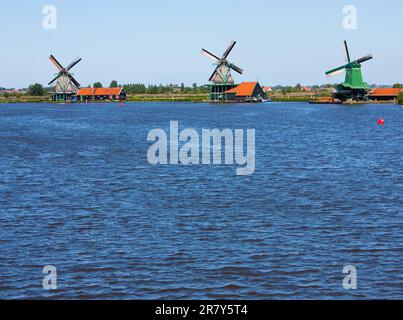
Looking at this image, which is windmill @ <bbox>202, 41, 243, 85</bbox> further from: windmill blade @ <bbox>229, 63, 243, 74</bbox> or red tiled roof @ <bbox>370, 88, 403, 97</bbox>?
red tiled roof @ <bbox>370, 88, 403, 97</bbox>

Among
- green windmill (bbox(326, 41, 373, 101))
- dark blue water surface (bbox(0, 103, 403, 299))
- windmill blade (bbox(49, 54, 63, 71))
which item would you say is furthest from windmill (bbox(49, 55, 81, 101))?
dark blue water surface (bbox(0, 103, 403, 299))

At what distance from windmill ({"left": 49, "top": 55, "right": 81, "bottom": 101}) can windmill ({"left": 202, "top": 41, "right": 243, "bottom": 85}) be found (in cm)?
4085

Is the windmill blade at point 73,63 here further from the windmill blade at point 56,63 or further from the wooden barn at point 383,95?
the wooden barn at point 383,95

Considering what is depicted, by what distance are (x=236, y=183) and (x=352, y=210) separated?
8.17 metres

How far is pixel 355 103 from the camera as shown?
147625 mm

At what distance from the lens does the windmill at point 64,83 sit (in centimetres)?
16895

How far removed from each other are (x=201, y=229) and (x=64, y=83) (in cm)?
16562

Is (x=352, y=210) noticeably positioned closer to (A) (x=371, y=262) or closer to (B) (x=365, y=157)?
(A) (x=371, y=262)

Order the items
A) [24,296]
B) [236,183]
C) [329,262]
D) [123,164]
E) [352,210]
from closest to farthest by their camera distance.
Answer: [24,296], [329,262], [352,210], [236,183], [123,164]

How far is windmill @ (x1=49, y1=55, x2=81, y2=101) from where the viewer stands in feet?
554

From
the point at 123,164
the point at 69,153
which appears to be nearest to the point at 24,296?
the point at 123,164

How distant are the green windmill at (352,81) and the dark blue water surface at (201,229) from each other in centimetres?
10056

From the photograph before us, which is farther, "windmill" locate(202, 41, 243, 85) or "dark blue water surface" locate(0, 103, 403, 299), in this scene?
"windmill" locate(202, 41, 243, 85)

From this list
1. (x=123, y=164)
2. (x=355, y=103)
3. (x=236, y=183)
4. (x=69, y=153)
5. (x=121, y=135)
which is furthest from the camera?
(x=355, y=103)
